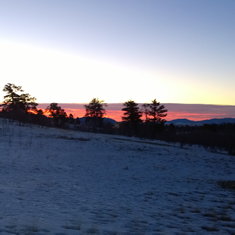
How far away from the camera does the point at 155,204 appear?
24.2 feet

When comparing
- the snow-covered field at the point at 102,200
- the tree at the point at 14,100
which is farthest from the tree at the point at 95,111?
the snow-covered field at the point at 102,200

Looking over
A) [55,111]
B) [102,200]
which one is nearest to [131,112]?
[55,111]

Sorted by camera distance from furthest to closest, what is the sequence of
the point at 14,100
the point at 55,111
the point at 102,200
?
the point at 55,111
the point at 14,100
the point at 102,200

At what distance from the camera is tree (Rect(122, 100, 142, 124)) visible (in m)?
55.4

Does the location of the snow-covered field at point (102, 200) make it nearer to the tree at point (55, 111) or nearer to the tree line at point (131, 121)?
the tree line at point (131, 121)

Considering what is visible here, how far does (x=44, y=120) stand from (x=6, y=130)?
68.6ft

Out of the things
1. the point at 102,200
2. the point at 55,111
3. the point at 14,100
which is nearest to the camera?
the point at 102,200

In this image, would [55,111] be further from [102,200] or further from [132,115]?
[102,200]

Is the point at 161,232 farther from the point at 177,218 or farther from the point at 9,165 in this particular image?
the point at 9,165

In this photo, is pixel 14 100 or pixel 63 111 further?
pixel 63 111

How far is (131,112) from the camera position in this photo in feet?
182

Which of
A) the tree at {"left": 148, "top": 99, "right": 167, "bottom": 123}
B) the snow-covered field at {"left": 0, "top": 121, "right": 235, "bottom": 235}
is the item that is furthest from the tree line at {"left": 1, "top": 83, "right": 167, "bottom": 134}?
the snow-covered field at {"left": 0, "top": 121, "right": 235, "bottom": 235}

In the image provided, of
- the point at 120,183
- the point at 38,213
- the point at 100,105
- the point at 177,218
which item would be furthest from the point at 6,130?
the point at 100,105

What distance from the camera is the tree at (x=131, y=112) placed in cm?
5541
